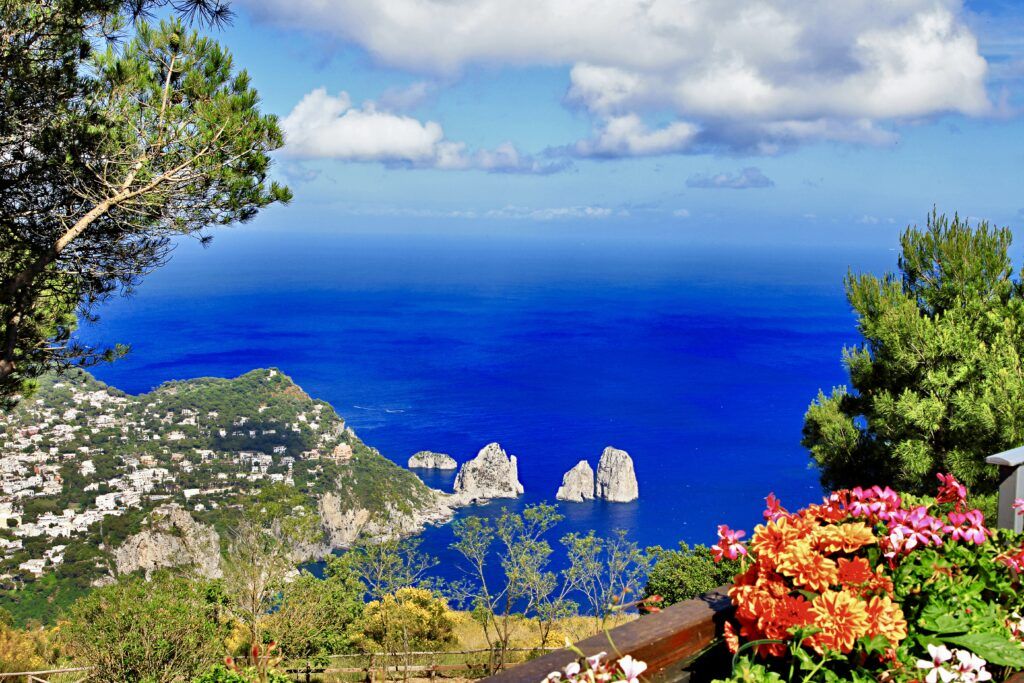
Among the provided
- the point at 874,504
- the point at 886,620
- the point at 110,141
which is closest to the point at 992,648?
the point at 886,620

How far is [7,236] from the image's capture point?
5.07m

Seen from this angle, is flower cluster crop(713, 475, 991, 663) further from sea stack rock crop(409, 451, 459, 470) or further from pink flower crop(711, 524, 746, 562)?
sea stack rock crop(409, 451, 459, 470)

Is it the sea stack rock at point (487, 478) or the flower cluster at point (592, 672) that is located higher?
the flower cluster at point (592, 672)

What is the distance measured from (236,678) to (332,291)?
12695 centimetres

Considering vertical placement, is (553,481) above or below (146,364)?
below

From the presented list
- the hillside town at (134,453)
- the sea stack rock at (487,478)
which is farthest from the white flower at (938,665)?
the sea stack rock at (487,478)

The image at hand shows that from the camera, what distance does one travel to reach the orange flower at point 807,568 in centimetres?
135

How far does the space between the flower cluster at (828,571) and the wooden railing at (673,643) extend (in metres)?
0.06

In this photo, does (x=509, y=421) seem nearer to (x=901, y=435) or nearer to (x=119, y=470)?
(x=119, y=470)

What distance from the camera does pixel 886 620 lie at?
1.31 meters

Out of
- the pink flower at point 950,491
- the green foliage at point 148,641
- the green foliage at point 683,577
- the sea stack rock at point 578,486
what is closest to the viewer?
the pink flower at point 950,491

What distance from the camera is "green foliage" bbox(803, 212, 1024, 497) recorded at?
684 centimetres

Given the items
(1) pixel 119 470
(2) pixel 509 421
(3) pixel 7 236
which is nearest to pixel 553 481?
(2) pixel 509 421

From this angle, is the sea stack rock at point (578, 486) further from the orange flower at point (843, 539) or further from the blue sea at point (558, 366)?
the orange flower at point (843, 539)
